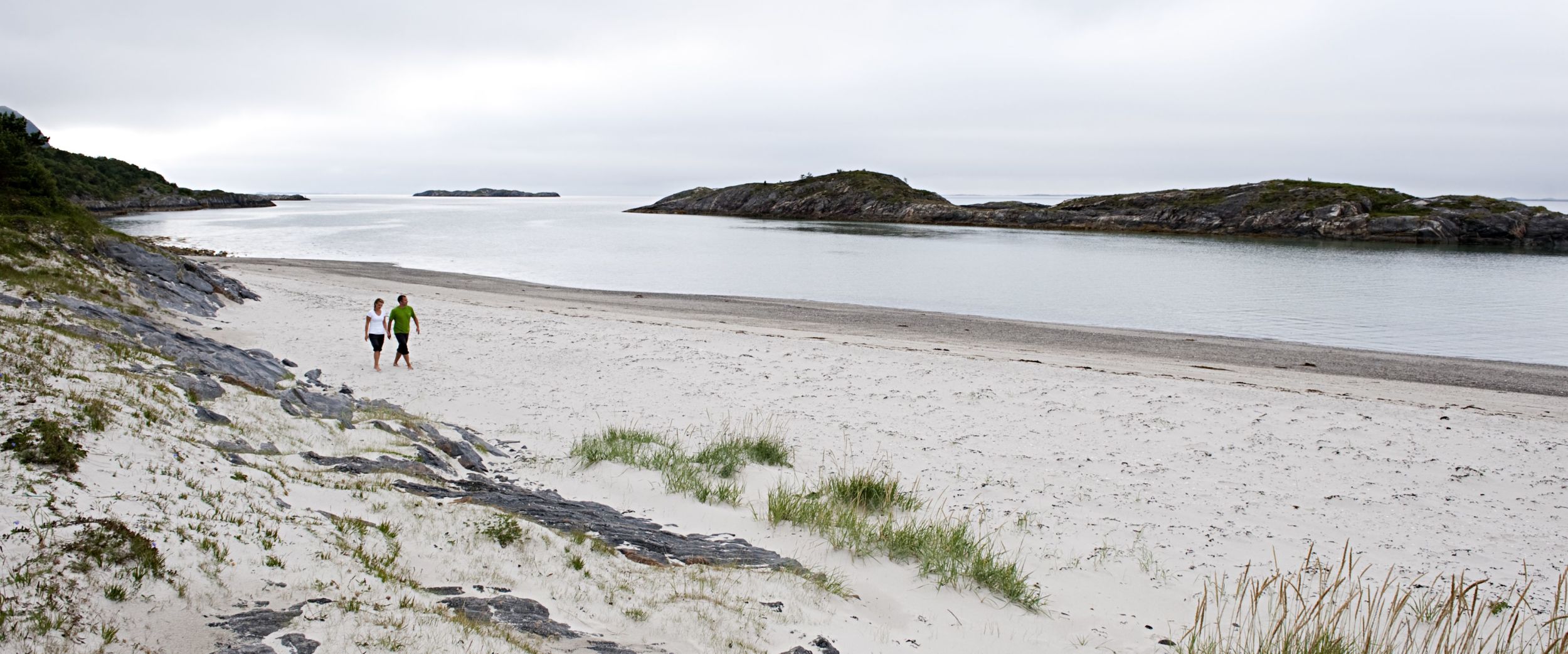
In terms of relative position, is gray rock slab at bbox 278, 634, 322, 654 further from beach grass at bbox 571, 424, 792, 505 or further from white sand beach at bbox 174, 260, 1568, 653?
beach grass at bbox 571, 424, 792, 505

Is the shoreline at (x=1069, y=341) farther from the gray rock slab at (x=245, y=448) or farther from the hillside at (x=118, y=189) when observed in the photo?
the hillside at (x=118, y=189)

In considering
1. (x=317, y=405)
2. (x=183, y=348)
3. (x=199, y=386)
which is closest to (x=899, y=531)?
(x=317, y=405)

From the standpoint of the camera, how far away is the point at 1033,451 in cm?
992

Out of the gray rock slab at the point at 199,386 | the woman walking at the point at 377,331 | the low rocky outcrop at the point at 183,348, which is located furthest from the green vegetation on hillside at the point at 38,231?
the gray rock slab at the point at 199,386

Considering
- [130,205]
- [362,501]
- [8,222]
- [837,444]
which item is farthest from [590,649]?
[130,205]

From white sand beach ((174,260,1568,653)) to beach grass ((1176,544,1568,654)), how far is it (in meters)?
0.27

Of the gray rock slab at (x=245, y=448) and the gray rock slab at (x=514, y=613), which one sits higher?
the gray rock slab at (x=245, y=448)

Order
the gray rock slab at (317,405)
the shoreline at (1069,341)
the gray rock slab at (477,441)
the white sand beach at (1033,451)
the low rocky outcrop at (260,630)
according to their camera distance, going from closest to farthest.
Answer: the low rocky outcrop at (260,630) → the white sand beach at (1033,451) → the gray rock slab at (317,405) → the gray rock slab at (477,441) → the shoreline at (1069,341)

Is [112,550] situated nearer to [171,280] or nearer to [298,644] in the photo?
[298,644]

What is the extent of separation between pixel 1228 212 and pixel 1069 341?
77308 mm

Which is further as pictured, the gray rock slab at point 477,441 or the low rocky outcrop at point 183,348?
the low rocky outcrop at point 183,348

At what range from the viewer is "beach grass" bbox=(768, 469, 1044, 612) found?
570cm

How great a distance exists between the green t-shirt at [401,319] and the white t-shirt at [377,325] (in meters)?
0.20

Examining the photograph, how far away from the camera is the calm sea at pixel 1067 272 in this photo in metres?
27.2
